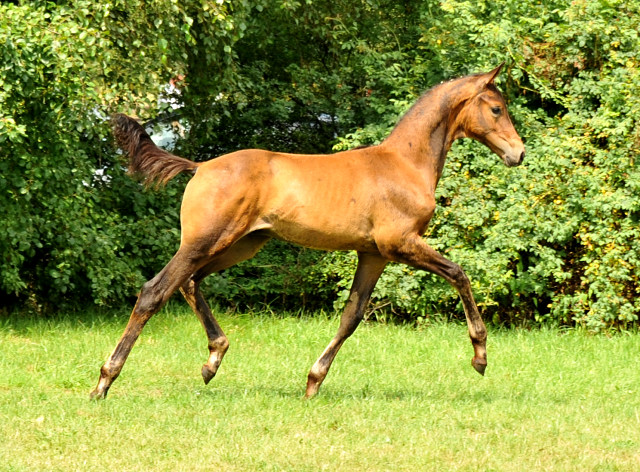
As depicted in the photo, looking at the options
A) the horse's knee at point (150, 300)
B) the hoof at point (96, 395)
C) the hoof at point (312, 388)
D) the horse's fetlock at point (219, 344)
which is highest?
the horse's knee at point (150, 300)

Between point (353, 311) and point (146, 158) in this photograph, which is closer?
point (146, 158)

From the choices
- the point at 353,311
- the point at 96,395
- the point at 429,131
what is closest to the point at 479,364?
the point at 353,311

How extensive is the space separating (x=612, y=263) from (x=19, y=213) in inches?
238

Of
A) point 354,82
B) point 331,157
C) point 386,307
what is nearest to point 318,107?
point 354,82

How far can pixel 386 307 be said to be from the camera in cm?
1246

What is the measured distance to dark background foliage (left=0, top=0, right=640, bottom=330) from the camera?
10242 millimetres

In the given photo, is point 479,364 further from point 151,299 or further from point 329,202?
point 151,299

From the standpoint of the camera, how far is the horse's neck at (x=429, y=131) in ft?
25.8

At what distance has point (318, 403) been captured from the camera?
7.55 metres

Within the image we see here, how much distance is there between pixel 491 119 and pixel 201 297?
2583 millimetres

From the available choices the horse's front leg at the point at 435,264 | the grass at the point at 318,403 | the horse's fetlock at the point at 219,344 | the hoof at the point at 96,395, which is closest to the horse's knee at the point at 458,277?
the horse's front leg at the point at 435,264

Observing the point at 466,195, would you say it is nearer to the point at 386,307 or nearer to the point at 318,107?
the point at 386,307

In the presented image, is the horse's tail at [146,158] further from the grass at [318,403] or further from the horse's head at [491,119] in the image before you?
the horse's head at [491,119]

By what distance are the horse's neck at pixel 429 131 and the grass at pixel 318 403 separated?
1819mm
